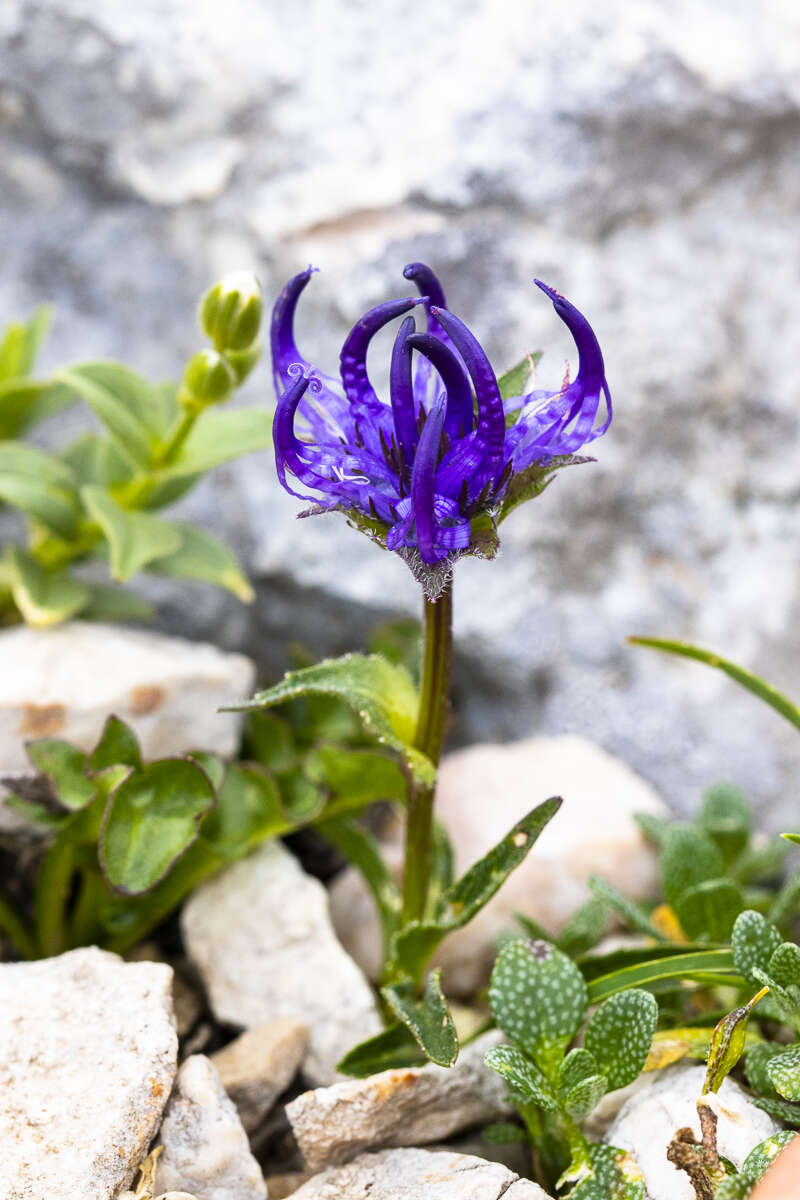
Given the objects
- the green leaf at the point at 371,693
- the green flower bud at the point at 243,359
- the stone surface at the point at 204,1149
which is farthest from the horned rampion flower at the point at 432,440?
the stone surface at the point at 204,1149

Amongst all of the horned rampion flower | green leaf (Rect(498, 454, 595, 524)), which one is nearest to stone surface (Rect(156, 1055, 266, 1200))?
the horned rampion flower

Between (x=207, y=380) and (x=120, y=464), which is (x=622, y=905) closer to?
(x=207, y=380)

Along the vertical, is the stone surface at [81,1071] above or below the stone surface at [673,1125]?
below

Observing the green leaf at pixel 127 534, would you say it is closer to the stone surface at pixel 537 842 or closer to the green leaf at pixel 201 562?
the green leaf at pixel 201 562

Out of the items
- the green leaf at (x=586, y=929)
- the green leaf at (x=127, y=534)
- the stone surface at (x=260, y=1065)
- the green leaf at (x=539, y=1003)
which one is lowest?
the stone surface at (x=260, y=1065)

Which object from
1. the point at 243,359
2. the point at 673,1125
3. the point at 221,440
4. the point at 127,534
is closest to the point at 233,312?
the point at 243,359

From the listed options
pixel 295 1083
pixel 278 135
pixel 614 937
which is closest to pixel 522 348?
pixel 278 135
